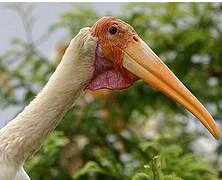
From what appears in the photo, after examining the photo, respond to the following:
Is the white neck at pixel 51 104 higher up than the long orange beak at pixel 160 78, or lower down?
lower down

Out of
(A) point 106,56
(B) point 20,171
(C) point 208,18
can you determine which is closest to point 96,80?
(A) point 106,56

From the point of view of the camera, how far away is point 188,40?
10.2ft

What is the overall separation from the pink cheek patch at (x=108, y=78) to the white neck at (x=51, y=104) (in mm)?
45

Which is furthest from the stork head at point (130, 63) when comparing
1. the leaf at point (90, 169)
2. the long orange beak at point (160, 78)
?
the leaf at point (90, 169)

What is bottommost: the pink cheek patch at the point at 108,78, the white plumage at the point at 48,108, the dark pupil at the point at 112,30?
the white plumage at the point at 48,108

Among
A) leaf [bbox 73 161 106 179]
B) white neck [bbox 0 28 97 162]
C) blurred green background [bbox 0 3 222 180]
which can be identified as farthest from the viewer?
blurred green background [bbox 0 3 222 180]

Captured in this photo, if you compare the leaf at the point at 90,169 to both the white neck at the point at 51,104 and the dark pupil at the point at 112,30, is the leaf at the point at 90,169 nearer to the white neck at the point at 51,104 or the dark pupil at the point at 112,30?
the white neck at the point at 51,104

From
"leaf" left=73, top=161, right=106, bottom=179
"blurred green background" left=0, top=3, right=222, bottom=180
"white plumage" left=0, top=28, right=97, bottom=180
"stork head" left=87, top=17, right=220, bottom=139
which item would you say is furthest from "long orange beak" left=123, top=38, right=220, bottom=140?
"blurred green background" left=0, top=3, right=222, bottom=180

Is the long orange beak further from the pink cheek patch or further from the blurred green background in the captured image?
the blurred green background

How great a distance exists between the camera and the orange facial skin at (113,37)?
1510 mm

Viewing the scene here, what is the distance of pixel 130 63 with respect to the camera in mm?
1521

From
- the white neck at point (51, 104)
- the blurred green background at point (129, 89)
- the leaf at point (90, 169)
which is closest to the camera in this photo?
the white neck at point (51, 104)

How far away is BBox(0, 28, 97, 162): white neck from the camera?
1470mm

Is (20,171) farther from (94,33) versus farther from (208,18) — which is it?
(208,18)
